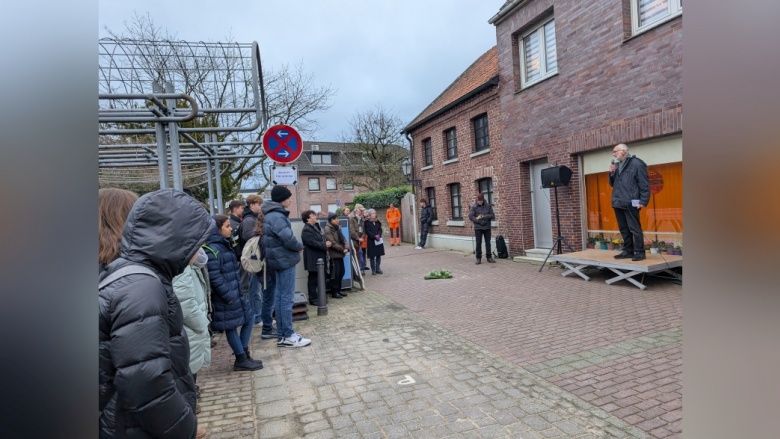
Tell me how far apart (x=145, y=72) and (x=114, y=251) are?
325 cm

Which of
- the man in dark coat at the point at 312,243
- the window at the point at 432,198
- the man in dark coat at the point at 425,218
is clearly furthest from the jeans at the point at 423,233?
the man in dark coat at the point at 312,243

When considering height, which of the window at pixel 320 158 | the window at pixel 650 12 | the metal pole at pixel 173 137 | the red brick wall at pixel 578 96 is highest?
the window at pixel 320 158

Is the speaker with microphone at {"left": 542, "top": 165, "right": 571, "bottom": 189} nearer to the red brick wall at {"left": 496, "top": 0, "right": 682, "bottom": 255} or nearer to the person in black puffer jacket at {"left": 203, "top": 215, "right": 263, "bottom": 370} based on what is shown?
the red brick wall at {"left": 496, "top": 0, "right": 682, "bottom": 255}

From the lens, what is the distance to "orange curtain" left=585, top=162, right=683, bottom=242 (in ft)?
26.1

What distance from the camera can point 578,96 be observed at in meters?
9.67

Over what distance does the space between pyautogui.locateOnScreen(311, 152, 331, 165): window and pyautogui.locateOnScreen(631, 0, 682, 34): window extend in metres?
40.2

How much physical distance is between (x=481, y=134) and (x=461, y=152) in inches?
44.2

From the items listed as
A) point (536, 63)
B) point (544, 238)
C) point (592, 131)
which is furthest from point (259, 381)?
point (536, 63)

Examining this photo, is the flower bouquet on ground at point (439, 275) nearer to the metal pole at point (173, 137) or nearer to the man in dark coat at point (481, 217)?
the man in dark coat at point (481, 217)

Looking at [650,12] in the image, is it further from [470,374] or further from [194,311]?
[194,311]

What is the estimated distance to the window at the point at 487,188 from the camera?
1391 centimetres

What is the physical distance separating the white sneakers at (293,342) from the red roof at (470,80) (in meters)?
10.3

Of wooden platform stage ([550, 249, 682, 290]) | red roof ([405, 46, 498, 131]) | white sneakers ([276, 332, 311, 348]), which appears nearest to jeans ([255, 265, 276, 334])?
white sneakers ([276, 332, 311, 348])
